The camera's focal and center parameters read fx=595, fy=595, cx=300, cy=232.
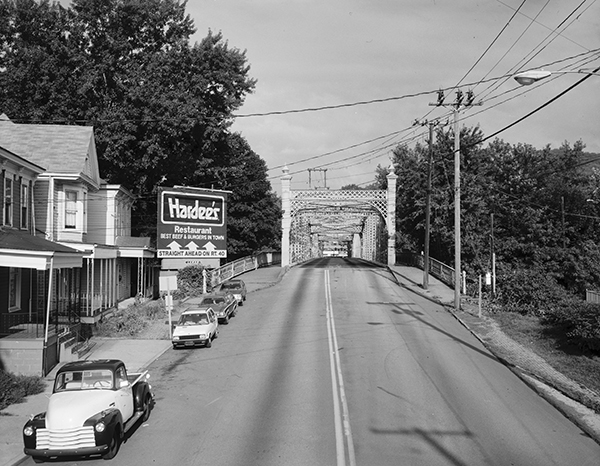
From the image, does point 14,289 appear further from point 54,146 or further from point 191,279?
point 191,279

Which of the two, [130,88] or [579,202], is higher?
[130,88]

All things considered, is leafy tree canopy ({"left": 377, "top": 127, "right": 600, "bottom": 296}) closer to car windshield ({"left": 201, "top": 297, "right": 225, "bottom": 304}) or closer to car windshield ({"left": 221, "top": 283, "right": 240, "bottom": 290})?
car windshield ({"left": 221, "top": 283, "right": 240, "bottom": 290})

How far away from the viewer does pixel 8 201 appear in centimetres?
2489

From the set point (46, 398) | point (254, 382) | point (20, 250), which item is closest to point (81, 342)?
point (20, 250)

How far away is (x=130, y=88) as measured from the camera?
43469mm

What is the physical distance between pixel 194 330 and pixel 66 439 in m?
12.4

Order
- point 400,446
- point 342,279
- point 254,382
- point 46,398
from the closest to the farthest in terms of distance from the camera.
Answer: point 400,446
point 46,398
point 254,382
point 342,279

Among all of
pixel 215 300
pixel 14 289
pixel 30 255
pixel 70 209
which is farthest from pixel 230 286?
pixel 30 255

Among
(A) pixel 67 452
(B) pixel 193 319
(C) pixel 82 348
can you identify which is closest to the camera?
(A) pixel 67 452

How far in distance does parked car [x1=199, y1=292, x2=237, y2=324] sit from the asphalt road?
1107 mm

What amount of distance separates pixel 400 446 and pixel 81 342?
15370 millimetres

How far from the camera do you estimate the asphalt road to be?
11797 mm

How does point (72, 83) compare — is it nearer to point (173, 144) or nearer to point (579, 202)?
point (173, 144)

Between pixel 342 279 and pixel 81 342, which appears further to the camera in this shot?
pixel 342 279
